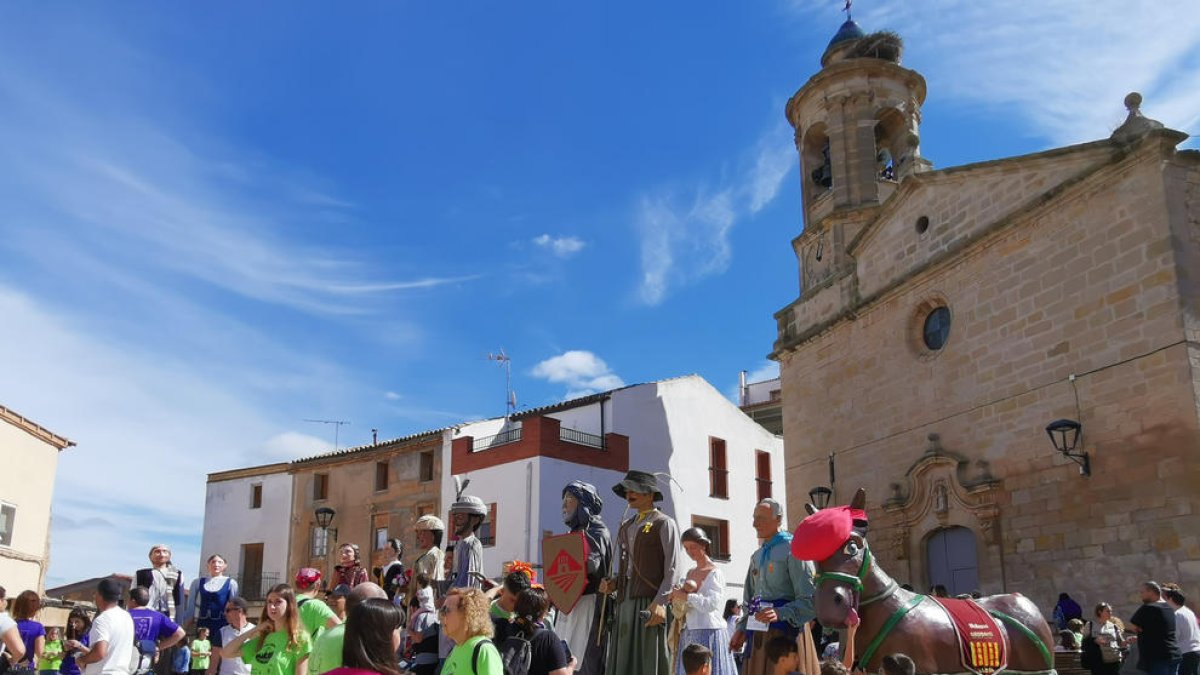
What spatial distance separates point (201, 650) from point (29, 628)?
69.9 inches

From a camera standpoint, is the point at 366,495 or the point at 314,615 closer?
the point at 314,615

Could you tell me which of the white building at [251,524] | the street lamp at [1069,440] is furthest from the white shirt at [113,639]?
the white building at [251,524]

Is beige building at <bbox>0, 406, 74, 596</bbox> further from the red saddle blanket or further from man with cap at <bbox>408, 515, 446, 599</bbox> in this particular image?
the red saddle blanket

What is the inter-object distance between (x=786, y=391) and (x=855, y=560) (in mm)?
14755

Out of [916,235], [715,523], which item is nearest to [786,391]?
[916,235]

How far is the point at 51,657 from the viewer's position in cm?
821

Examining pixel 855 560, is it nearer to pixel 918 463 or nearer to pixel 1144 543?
pixel 1144 543

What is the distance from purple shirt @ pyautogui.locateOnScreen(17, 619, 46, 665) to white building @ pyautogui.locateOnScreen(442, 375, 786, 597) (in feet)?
58.9

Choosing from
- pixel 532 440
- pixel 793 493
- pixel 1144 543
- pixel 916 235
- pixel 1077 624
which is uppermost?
pixel 916 235

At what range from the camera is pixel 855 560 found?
223 inches

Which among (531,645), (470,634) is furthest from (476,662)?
(531,645)

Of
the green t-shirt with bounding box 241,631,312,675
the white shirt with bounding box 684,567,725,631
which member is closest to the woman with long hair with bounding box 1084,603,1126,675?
the white shirt with bounding box 684,567,725,631

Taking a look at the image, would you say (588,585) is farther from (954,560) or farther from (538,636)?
(954,560)

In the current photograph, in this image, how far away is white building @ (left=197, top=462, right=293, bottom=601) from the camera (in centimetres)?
3231
